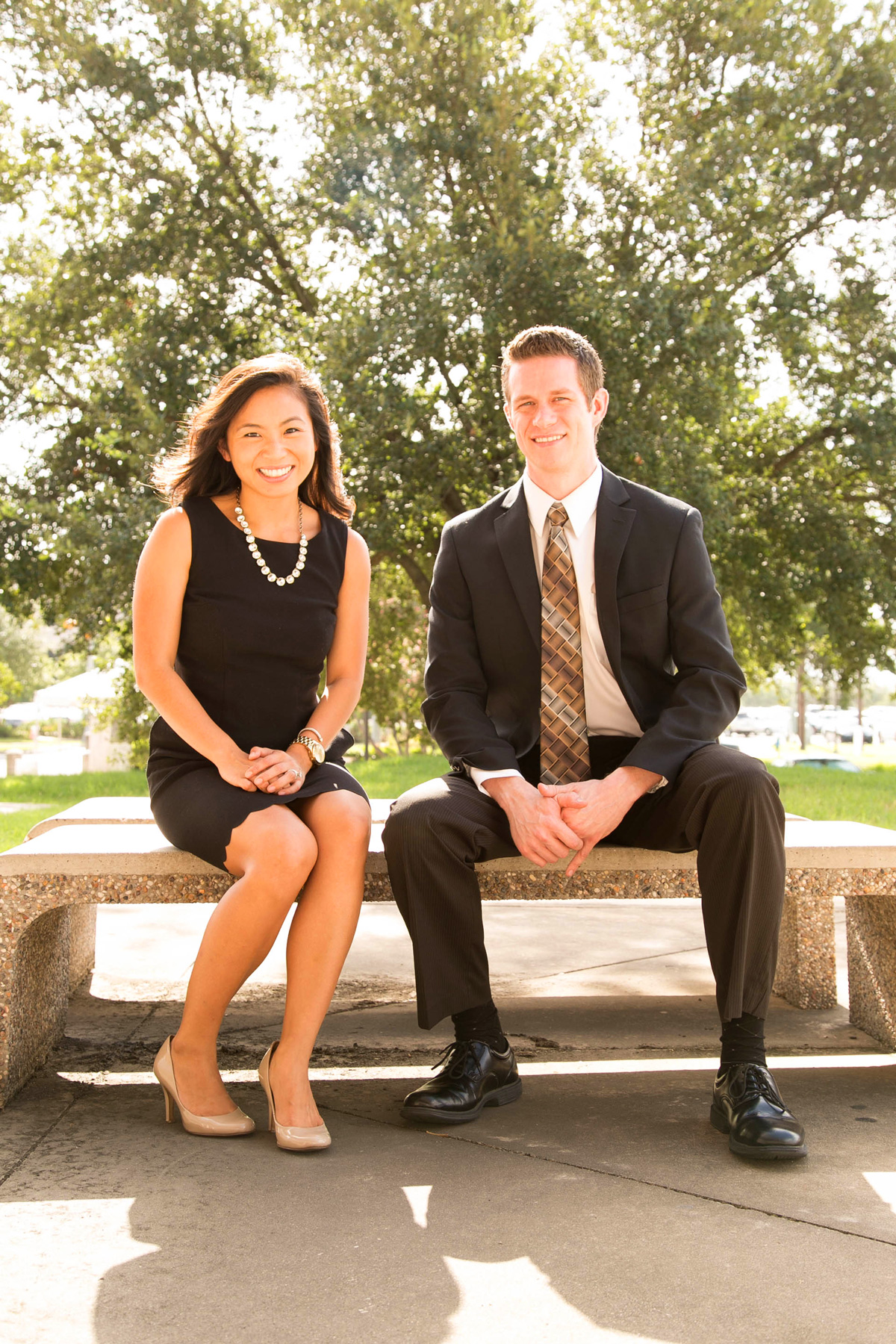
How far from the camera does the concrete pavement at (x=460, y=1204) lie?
186 cm

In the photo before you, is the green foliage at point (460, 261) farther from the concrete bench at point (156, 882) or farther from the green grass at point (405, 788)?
the concrete bench at point (156, 882)

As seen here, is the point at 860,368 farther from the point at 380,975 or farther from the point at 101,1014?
the point at 101,1014

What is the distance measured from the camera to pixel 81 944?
161 inches

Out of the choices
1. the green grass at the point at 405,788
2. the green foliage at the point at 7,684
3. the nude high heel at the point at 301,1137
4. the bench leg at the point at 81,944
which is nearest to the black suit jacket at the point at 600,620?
the nude high heel at the point at 301,1137

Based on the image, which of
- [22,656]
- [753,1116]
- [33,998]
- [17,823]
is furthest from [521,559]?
[22,656]

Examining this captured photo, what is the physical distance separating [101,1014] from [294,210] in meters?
12.2

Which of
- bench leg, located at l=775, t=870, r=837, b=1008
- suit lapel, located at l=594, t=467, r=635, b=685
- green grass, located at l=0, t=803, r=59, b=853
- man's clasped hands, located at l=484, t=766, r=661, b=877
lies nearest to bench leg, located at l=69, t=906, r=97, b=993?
man's clasped hands, located at l=484, t=766, r=661, b=877

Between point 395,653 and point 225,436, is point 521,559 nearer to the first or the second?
point 225,436

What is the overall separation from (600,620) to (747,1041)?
3.77 feet

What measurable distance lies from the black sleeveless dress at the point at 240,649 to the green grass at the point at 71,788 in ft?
26.2

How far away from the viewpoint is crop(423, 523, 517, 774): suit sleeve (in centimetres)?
312

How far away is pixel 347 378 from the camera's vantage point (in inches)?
453

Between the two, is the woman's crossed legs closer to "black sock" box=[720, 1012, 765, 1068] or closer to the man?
the man

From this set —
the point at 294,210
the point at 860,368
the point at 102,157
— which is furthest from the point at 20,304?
the point at 860,368
